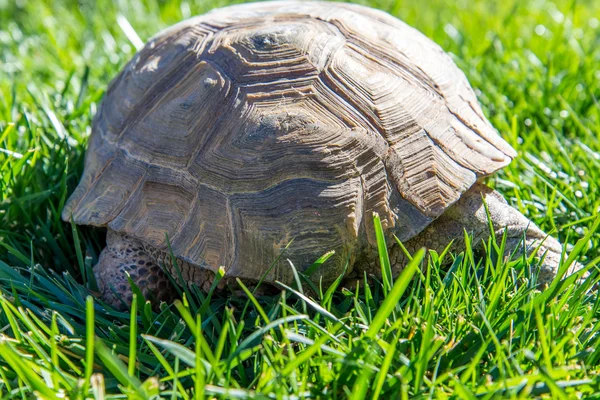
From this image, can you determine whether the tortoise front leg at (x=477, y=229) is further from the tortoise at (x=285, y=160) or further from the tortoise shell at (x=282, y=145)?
the tortoise shell at (x=282, y=145)

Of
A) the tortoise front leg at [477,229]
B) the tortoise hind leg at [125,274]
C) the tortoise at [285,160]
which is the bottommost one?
the tortoise hind leg at [125,274]

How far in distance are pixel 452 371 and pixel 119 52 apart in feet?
11.1

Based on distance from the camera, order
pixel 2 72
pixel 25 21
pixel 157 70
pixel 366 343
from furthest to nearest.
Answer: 1. pixel 25 21
2. pixel 2 72
3. pixel 157 70
4. pixel 366 343

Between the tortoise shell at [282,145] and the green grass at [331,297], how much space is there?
23 cm

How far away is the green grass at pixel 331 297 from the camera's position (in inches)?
68.1

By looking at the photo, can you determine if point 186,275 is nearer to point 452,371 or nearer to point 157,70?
point 157,70

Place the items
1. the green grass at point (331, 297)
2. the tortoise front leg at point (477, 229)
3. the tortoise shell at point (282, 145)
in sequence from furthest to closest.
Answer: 1. the tortoise front leg at point (477, 229)
2. the tortoise shell at point (282, 145)
3. the green grass at point (331, 297)

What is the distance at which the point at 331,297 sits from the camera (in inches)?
84.9

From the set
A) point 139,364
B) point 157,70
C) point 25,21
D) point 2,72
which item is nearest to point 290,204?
point 139,364

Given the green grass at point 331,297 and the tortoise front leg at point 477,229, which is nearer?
the green grass at point 331,297

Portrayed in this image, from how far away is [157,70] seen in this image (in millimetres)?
2627

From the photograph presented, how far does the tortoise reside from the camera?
2.23 m

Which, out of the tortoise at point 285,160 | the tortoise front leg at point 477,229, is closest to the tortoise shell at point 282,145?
the tortoise at point 285,160

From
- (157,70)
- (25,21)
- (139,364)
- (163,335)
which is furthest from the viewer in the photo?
(25,21)
